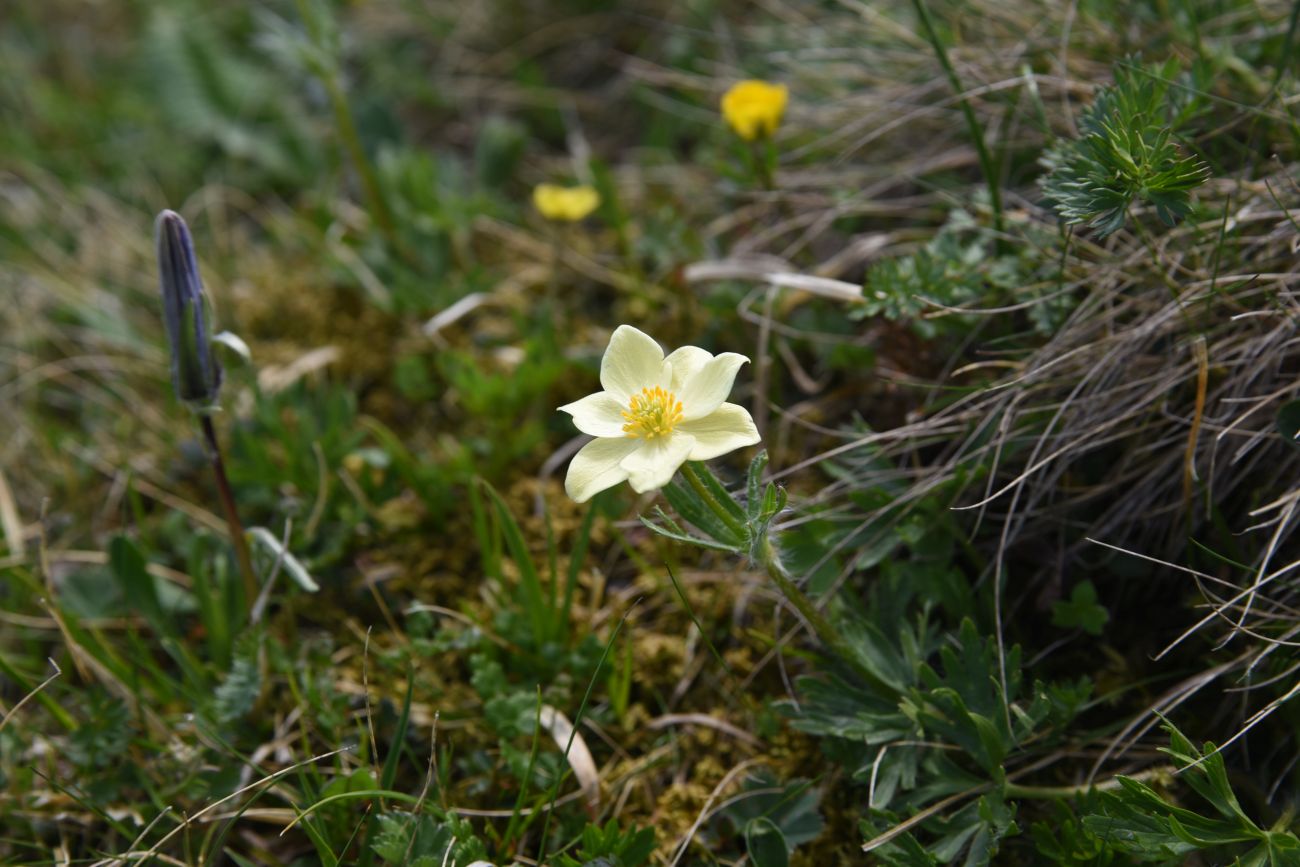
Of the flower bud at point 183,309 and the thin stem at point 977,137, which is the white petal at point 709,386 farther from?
the flower bud at point 183,309

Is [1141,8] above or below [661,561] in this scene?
above

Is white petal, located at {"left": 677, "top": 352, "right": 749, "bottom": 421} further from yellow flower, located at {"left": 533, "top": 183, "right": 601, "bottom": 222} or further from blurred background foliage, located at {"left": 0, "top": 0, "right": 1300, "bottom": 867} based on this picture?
yellow flower, located at {"left": 533, "top": 183, "right": 601, "bottom": 222}

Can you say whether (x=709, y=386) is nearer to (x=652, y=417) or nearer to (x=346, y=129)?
(x=652, y=417)

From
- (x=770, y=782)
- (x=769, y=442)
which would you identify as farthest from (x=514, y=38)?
(x=770, y=782)

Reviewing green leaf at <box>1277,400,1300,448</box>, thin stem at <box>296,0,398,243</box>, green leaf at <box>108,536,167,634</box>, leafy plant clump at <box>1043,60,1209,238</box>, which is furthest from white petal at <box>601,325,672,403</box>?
thin stem at <box>296,0,398,243</box>

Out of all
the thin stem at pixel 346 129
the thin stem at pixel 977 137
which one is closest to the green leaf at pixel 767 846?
the thin stem at pixel 977 137

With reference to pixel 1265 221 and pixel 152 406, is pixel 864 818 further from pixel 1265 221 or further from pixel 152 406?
pixel 152 406

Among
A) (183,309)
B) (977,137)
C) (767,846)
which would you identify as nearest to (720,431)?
(767,846)

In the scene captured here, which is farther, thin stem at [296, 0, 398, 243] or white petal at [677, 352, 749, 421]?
thin stem at [296, 0, 398, 243]
